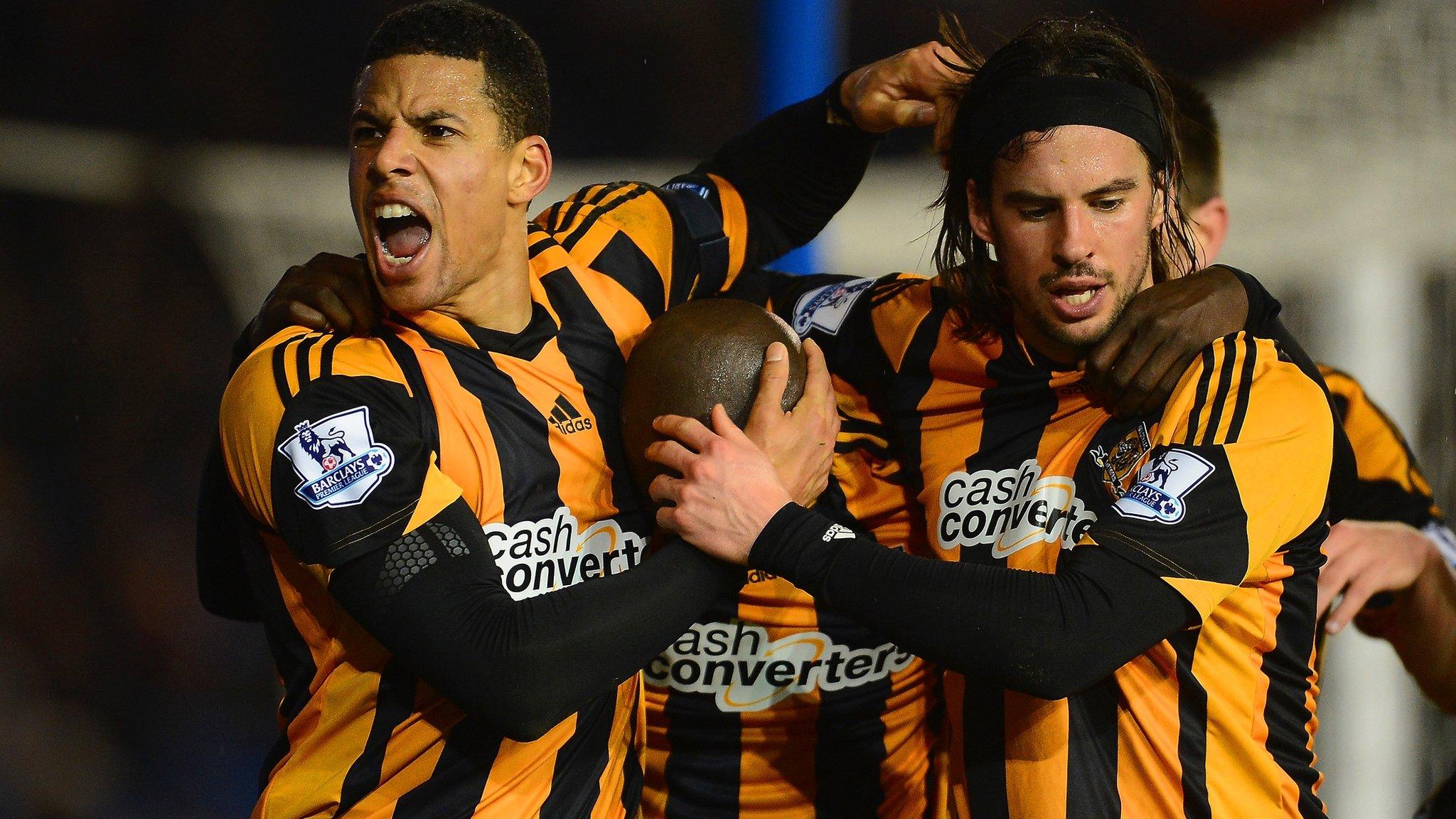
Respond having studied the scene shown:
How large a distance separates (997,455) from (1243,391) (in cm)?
42

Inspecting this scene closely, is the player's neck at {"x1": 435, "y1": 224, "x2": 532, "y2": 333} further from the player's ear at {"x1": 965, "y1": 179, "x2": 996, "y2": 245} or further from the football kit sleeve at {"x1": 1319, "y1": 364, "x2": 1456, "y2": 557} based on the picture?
the football kit sleeve at {"x1": 1319, "y1": 364, "x2": 1456, "y2": 557}

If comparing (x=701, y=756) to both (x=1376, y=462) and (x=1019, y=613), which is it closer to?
(x=1019, y=613)

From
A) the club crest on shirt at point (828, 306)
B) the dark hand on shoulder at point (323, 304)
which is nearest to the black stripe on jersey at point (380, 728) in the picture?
the dark hand on shoulder at point (323, 304)

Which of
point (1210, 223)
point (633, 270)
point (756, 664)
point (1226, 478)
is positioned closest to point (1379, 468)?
point (1210, 223)

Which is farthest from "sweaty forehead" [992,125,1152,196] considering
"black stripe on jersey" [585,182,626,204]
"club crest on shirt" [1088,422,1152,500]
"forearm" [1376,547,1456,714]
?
"forearm" [1376,547,1456,714]

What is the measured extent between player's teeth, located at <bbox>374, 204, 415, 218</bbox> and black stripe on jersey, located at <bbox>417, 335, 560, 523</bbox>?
20 cm

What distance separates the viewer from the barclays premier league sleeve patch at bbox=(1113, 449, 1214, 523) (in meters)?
1.71

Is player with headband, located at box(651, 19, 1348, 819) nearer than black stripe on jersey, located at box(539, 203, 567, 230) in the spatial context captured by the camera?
Yes

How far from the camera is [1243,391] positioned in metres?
1.79

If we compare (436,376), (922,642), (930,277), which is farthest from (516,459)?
(930,277)

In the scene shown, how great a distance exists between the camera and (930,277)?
A: 7.78 feet

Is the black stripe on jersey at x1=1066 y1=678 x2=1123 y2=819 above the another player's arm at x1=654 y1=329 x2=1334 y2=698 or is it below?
below

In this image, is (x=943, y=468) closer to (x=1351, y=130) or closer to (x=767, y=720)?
(x=767, y=720)

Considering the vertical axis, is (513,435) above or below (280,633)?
above
